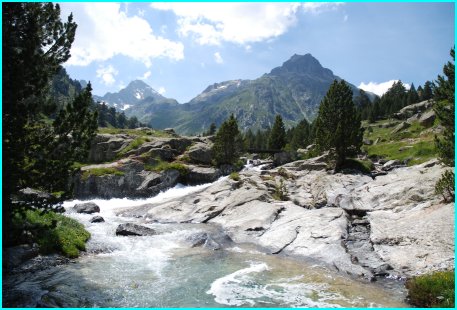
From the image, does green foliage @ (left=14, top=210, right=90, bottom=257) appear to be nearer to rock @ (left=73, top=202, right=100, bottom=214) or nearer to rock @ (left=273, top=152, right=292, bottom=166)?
rock @ (left=73, top=202, right=100, bottom=214)

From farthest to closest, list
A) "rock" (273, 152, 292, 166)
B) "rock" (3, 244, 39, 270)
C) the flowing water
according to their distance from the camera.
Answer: "rock" (273, 152, 292, 166) < "rock" (3, 244, 39, 270) < the flowing water

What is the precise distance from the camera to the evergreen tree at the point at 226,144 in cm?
7831

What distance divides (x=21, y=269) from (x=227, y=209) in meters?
26.9

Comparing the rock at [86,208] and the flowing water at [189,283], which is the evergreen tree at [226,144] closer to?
the rock at [86,208]

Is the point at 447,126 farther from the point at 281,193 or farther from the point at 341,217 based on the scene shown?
the point at 281,193

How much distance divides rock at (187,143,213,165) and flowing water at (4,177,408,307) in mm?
47934

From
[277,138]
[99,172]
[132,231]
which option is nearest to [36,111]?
[132,231]

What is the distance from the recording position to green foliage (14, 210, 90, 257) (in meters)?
25.3

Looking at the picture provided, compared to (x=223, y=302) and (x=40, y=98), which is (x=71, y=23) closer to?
(x=40, y=98)

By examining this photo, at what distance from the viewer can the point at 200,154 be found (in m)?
Answer: 78.9

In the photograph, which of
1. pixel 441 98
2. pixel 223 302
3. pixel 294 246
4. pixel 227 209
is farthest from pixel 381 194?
pixel 223 302

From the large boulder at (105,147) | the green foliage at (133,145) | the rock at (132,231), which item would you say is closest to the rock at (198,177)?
the green foliage at (133,145)

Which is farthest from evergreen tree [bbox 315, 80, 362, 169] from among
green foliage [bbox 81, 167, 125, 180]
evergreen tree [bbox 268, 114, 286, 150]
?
evergreen tree [bbox 268, 114, 286, 150]

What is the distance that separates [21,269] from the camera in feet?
72.0
